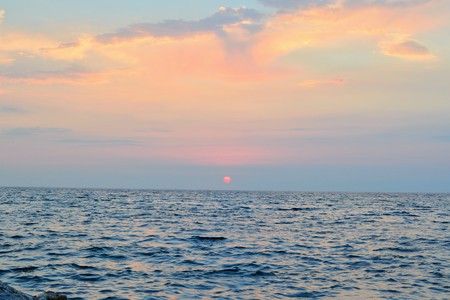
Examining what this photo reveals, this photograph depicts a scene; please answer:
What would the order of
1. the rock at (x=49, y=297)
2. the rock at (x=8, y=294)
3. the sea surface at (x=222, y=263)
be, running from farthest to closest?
the sea surface at (x=222, y=263), the rock at (x=49, y=297), the rock at (x=8, y=294)

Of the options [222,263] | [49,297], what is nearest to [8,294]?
[49,297]

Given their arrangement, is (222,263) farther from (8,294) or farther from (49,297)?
(8,294)

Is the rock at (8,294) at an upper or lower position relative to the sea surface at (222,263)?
upper

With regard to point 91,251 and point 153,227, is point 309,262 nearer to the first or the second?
point 91,251

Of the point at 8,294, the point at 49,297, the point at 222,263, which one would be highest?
the point at 8,294

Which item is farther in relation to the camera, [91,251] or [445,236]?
[445,236]

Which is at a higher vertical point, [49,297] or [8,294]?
[8,294]

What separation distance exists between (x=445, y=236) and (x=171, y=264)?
81.7ft

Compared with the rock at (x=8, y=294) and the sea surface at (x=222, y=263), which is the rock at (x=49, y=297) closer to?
the rock at (x=8, y=294)

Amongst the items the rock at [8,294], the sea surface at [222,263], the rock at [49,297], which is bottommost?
the sea surface at [222,263]

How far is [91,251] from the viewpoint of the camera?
81.9ft

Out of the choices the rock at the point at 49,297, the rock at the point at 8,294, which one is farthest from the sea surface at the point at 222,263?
the rock at the point at 8,294

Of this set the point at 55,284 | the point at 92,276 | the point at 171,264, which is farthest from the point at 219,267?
the point at 55,284

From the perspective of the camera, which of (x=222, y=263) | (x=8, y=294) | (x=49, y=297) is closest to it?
(x=8, y=294)
